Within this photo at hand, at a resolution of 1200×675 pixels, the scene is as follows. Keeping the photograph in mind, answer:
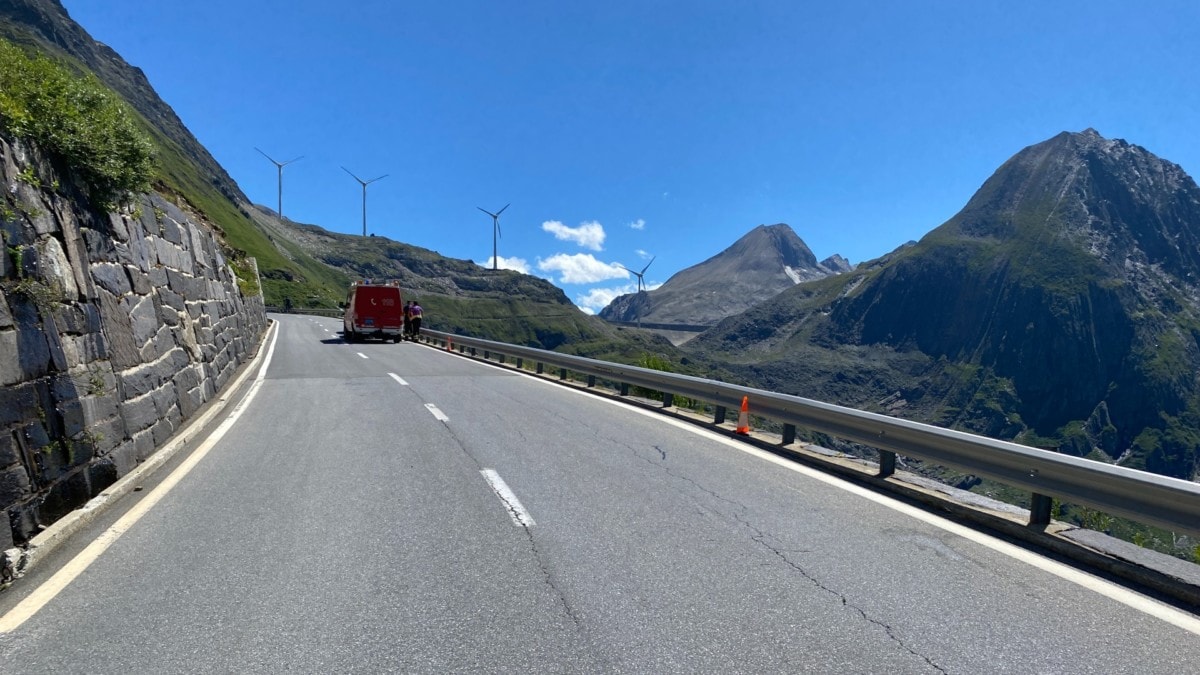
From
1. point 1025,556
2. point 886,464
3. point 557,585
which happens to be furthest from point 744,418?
point 557,585

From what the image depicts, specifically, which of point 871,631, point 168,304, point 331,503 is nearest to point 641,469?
point 331,503

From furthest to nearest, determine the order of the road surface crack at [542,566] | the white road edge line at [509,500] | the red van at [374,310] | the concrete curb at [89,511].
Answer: the red van at [374,310]
the white road edge line at [509,500]
the concrete curb at [89,511]
the road surface crack at [542,566]

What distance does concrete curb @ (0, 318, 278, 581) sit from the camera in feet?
14.2

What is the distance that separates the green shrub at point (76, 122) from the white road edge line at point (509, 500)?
516 cm

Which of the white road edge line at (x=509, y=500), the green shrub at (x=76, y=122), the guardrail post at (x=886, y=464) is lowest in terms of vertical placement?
the white road edge line at (x=509, y=500)

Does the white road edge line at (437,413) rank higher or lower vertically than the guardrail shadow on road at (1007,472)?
→ lower

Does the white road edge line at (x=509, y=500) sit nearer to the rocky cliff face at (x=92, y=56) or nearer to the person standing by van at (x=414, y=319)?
the person standing by van at (x=414, y=319)

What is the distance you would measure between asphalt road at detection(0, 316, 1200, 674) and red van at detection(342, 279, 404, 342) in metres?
25.5

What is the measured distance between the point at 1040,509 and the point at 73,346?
8109 mm

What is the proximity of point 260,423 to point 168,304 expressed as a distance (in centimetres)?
210

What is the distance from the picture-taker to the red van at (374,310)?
32.1 m

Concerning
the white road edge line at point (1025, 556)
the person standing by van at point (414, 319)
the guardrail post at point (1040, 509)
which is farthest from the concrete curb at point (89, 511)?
the person standing by van at point (414, 319)

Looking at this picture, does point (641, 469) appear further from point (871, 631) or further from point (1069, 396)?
point (1069, 396)

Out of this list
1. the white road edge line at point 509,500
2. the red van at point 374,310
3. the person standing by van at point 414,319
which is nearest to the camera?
the white road edge line at point 509,500
